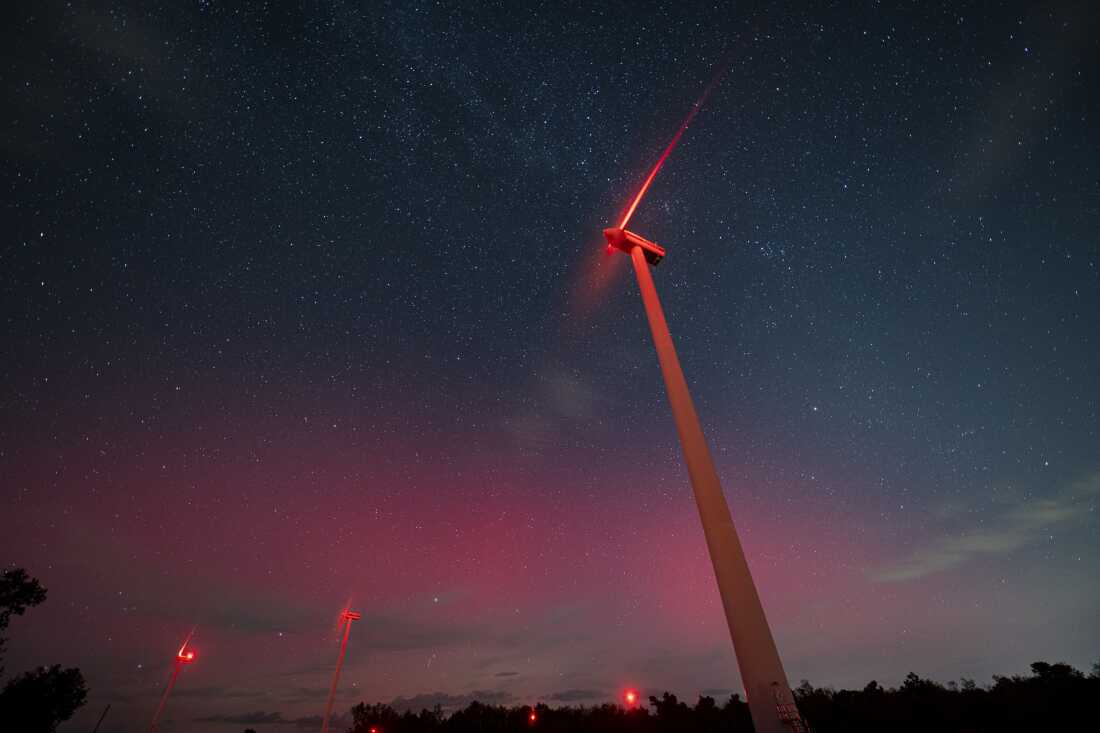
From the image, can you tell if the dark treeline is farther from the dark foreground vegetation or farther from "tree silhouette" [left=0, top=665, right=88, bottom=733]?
"tree silhouette" [left=0, top=665, right=88, bottom=733]

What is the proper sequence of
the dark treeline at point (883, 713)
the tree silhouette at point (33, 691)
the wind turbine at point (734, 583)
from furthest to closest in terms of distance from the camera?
the dark treeline at point (883, 713)
the tree silhouette at point (33, 691)
the wind turbine at point (734, 583)

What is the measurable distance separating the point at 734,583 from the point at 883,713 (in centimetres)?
6950

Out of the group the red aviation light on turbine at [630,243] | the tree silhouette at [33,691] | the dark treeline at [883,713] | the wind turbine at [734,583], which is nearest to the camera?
the wind turbine at [734,583]

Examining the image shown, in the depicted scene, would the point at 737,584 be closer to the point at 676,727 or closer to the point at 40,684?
the point at 40,684

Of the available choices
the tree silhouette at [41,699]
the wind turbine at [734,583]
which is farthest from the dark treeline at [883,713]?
the tree silhouette at [41,699]

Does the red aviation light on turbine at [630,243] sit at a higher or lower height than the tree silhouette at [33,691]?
higher

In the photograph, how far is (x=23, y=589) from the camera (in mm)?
39531

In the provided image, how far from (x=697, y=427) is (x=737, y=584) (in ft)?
13.9

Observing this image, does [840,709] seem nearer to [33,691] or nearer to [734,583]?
[734,583]

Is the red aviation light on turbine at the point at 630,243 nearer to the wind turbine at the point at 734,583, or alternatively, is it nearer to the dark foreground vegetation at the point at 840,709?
the wind turbine at the point at 734,583

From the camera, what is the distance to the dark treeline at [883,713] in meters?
49.7

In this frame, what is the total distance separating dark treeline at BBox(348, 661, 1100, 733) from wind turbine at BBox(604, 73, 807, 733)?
24572mm

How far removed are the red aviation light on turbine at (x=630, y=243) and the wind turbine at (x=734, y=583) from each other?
27.1 ft

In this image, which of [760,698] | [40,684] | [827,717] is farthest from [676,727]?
[760,698]
